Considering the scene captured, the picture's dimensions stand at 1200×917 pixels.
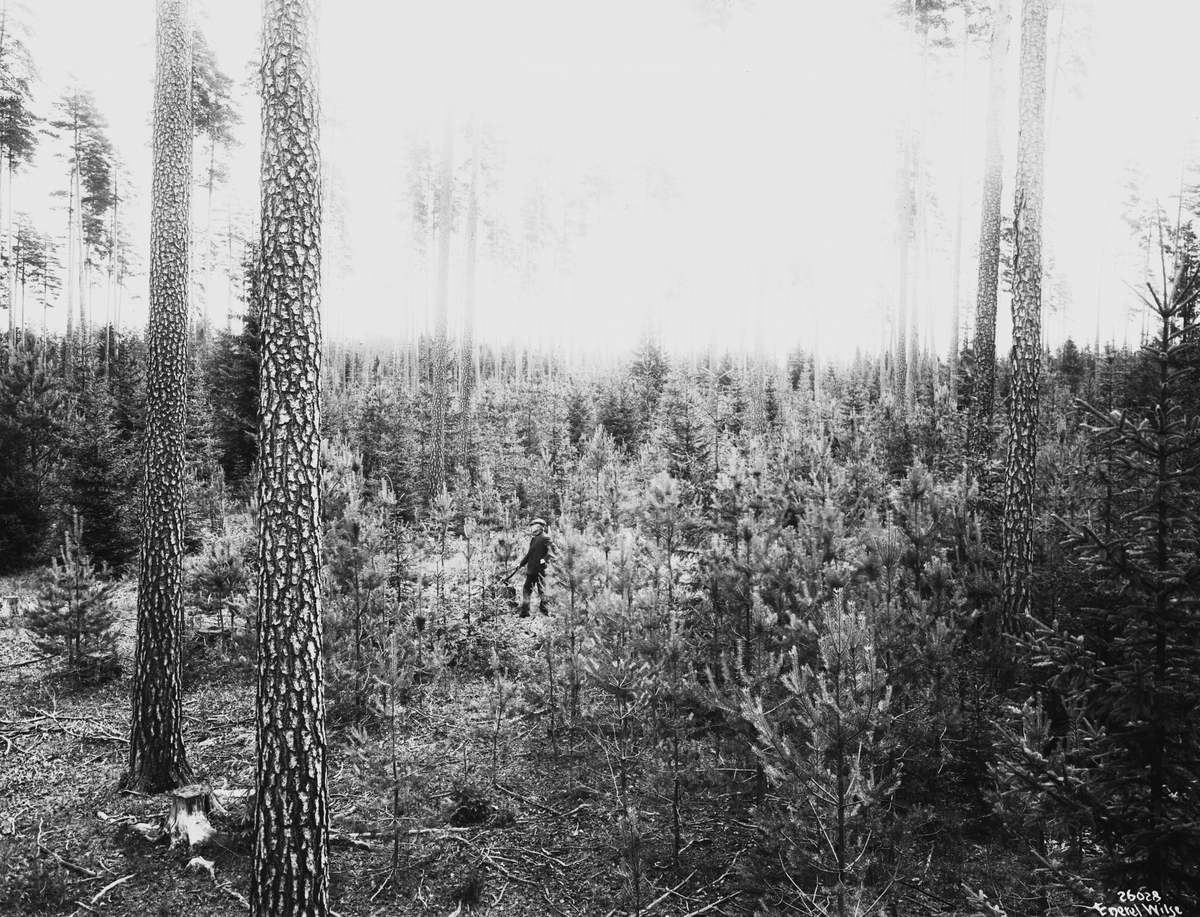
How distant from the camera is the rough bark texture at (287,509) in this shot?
4238 mm

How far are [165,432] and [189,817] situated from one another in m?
3.69

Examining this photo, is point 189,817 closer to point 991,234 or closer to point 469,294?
point 469,294

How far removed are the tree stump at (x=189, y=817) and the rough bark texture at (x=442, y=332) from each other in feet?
29.7

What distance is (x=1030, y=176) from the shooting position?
732 cm

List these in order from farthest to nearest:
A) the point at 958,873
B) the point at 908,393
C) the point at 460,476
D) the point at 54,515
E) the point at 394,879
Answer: the point at 908,393 < the point at 460,476 < the point at 54,515 < the point at 394,879 < the point at 958,873

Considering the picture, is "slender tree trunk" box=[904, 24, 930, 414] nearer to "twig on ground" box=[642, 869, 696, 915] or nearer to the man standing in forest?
the man standing in forest

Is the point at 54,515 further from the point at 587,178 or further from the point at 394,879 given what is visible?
the point at 587,178

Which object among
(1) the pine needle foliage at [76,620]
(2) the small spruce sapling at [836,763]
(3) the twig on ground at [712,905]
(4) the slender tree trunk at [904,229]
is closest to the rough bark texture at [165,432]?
(1) the pine needle foliage at [76,620]

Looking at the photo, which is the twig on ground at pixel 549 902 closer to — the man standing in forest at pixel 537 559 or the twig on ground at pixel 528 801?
the twig on ground at pixel 528 801

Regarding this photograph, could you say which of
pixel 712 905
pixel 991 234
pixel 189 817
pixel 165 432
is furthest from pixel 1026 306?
pixel 189 817

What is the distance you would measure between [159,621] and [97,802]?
2.08 m

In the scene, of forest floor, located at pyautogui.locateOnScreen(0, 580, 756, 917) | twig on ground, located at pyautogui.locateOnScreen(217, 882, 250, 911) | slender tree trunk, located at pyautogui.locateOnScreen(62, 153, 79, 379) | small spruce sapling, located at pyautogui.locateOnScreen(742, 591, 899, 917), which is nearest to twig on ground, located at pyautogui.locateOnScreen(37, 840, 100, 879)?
forest floor, located at pyautogui.locateOnScreen(0, 580, 756, 917)

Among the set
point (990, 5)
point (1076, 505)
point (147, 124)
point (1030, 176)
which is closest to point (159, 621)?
point (1076, 505)

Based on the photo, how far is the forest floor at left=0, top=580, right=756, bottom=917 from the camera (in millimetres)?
5289
